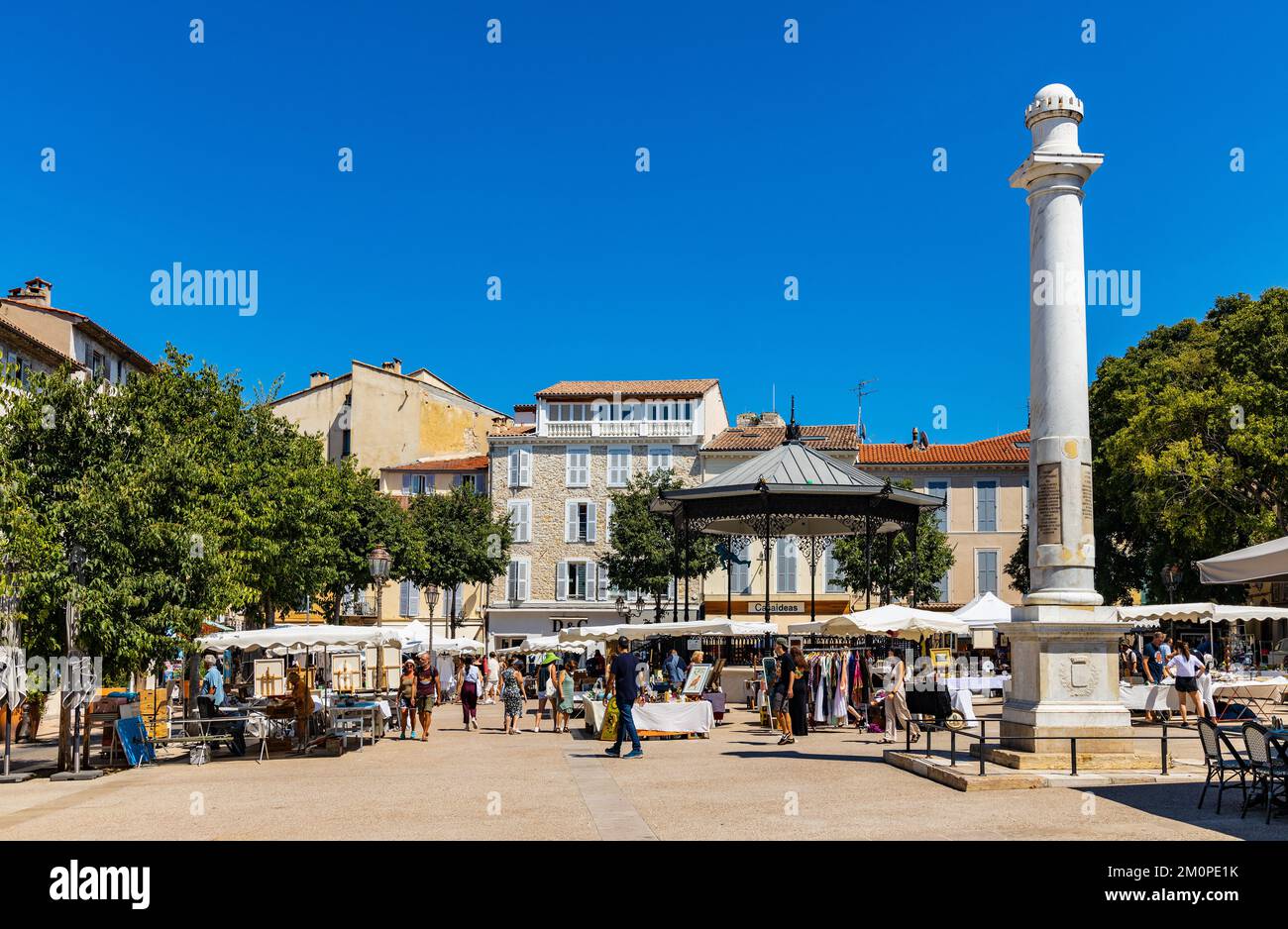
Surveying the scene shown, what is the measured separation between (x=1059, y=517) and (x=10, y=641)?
12306 millimetres

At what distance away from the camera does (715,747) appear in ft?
59.2

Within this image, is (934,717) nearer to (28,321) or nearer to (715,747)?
(715,747)

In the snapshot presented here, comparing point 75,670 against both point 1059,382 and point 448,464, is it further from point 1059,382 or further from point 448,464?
point 448,464

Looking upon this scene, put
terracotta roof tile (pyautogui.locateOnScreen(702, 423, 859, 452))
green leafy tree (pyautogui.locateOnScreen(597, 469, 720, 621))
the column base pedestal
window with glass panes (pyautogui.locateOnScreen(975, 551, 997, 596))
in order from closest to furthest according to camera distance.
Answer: the column base pedestal, green leafy tree (pyautogui.locateOnScreen(597, 469, 720, 621)), window with glass panes (pyautogui.locateOnScreen(975, 551, 997, 596)), terracotta roof tile (pyautogui.locateOnScreen(702, 423, 859, 452))

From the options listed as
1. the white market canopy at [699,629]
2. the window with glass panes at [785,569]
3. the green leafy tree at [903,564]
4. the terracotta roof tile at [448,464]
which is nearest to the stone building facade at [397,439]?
the terracotta roof tile at [448,464]

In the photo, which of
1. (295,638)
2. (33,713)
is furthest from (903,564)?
(33,713)

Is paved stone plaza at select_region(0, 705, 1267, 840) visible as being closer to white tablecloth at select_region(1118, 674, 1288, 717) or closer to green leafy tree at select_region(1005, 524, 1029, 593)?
white tablecloth at select_region(1118, 674, 1288, 717)

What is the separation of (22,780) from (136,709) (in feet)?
8.89

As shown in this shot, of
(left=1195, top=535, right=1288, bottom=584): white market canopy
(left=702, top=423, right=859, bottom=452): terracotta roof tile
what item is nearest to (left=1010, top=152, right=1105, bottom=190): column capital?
(left=1195, top=535, right=1288, bottom=584): white market canopy

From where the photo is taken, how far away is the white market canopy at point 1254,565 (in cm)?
1179

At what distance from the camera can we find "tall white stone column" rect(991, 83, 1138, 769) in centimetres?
1317

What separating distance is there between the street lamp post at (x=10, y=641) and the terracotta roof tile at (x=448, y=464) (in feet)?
130

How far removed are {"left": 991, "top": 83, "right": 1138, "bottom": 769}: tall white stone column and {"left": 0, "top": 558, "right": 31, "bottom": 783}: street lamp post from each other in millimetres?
11336

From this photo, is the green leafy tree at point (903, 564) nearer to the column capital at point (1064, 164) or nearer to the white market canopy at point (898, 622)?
the white market canopy at point (898, 622)
